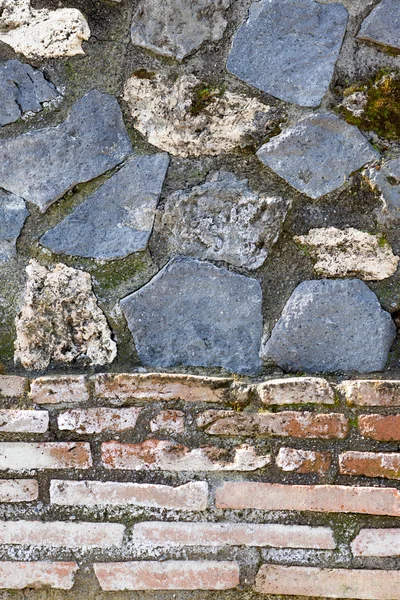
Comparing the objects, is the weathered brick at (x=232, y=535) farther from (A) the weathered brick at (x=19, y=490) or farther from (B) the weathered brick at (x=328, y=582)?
(A) the weathered brick at (x=19, y=490)

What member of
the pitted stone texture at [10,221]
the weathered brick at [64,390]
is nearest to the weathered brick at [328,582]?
the weathered brick at [64,390]

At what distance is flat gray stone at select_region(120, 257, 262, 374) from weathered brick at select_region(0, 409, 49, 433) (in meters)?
0.27

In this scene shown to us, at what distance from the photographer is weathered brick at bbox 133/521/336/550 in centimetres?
155

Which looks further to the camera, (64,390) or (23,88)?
(23,88)

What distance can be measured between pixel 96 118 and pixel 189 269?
0.44 metres

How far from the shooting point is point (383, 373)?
5.41ft

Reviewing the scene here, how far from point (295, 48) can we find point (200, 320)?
68cm

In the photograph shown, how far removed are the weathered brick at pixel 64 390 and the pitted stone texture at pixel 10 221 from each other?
35 cm

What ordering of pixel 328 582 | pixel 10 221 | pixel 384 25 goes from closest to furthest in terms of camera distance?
pixel 328 582
pixel 384 25
pixel 10 221

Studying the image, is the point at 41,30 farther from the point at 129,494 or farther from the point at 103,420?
the point at 129,494

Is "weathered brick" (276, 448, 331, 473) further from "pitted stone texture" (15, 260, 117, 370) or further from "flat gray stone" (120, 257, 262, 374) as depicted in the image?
"pitted stone texture" (15, 260, 117, 370)

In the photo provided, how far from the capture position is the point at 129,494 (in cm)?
158

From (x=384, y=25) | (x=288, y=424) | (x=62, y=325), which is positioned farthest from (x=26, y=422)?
(x=384, y=25)

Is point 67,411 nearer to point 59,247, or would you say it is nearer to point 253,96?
point 59,247
